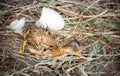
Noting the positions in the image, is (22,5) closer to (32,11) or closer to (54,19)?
(32,11)

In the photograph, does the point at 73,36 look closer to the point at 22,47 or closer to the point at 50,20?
the point at 50,20

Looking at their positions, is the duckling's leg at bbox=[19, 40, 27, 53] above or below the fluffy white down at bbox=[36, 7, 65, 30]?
below

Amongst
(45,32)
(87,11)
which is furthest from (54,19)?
(87,11)

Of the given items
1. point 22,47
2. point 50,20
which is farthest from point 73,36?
point 22,47

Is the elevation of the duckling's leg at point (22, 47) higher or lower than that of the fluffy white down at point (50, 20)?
lower

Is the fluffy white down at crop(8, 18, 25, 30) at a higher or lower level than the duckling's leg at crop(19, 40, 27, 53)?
higher
